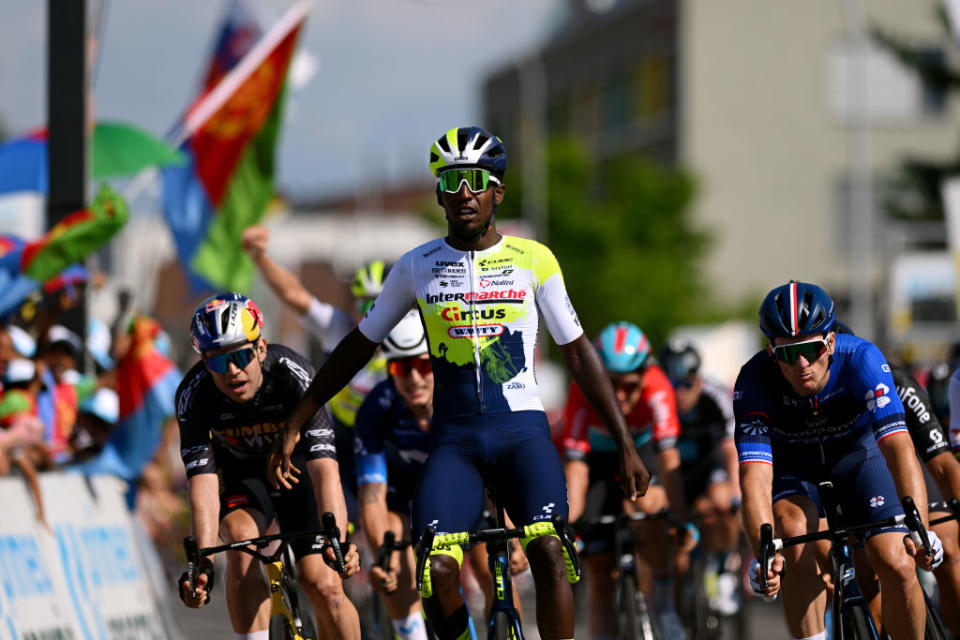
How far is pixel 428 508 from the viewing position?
6949 millimetres

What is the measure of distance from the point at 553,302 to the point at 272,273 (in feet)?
12.4

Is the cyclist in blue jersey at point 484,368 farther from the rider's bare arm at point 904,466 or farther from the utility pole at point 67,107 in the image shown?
the utility pole at point 67,107

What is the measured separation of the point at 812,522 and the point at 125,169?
816 cm

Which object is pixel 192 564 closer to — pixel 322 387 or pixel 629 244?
pixel 322 387

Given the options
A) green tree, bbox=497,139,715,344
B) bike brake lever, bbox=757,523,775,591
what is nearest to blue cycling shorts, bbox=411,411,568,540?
bike brake lever, bbox=757,523,775,591

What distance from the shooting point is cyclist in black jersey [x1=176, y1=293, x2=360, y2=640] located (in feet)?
25.7

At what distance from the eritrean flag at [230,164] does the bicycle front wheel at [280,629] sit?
29.8 ft

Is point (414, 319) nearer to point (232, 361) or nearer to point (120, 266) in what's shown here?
point (232, 361)

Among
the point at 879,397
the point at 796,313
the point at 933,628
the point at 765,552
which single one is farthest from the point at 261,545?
the point at 933,628

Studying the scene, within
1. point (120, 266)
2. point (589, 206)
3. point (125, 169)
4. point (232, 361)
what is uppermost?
point (589, 206)

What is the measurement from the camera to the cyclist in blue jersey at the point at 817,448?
7.53m

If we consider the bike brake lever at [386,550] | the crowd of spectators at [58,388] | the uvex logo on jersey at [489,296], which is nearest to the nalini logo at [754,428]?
the uvex logo on jersey at [489,296]

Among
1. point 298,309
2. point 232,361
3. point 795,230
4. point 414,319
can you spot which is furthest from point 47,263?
point 795,230

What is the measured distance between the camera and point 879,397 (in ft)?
25.2
